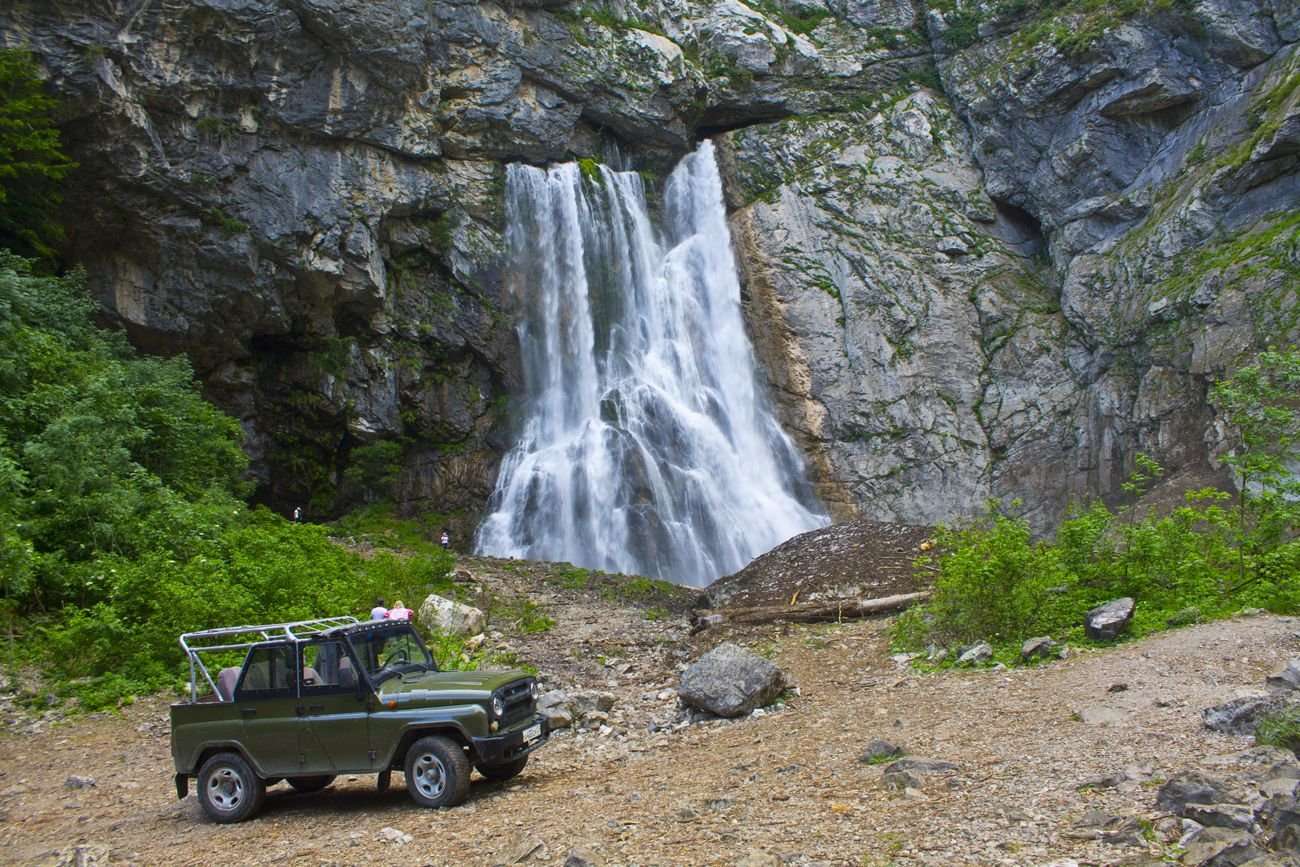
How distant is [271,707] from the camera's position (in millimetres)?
7492

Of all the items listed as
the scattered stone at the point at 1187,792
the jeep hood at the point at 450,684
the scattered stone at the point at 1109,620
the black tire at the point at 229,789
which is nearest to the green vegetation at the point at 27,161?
the black tire at the point at 229,789

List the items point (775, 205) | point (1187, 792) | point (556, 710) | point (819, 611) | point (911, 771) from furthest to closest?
point (775, 205), point (819, 611), point (556, 710), point (911, 771), point (1187, 792)

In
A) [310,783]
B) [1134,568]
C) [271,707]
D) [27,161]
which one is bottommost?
[310,783]

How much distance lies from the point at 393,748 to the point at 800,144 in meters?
31.9

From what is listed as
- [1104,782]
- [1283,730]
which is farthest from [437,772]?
[1283,730]

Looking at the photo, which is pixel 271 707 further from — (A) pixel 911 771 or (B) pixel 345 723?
(A) pixel 911 771

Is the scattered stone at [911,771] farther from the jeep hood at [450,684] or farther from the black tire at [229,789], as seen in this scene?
the black tire at [229,789]

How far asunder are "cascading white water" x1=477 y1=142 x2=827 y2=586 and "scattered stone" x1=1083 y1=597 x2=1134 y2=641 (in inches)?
612

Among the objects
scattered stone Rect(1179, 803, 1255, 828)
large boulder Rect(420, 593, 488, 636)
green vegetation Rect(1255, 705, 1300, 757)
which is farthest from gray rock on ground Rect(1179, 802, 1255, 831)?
large boulder Rect(420, 593, 488, 636)

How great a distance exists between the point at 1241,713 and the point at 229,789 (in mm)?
7836

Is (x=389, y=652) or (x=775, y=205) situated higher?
(x=775, y=205)

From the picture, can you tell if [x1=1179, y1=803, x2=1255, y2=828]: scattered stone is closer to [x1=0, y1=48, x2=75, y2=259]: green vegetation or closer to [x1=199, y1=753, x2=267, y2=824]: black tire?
[x1=199, y1=753, x2=267, y2=824]: black tire

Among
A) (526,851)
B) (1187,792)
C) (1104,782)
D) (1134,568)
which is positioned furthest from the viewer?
(1134,568)

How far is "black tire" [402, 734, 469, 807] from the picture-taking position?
Result: 689cm
